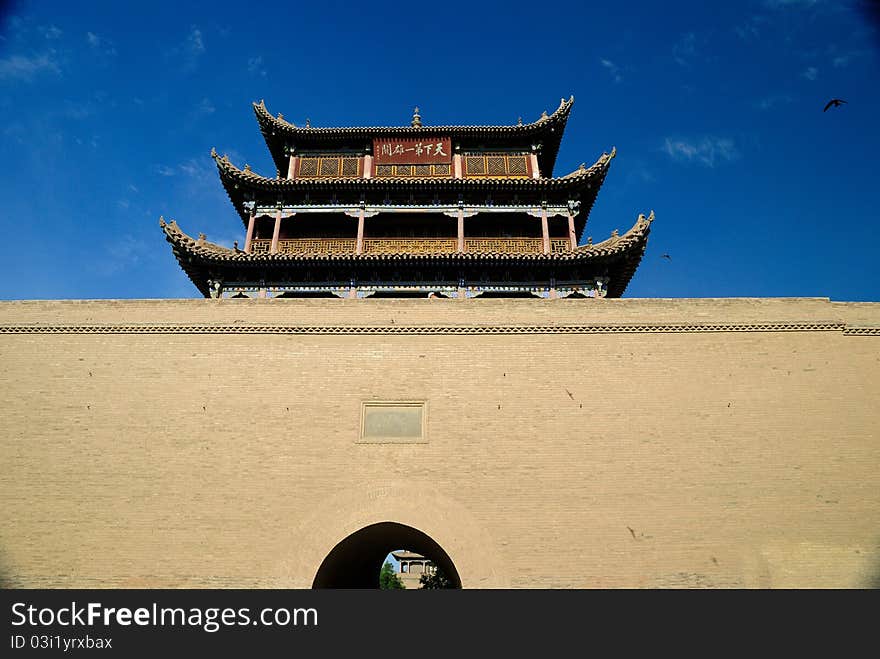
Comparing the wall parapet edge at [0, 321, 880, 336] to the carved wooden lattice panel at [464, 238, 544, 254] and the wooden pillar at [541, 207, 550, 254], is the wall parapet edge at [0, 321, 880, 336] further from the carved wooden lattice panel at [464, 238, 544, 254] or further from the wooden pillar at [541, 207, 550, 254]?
the carved wooden lattice panel at [464, 238, 544, 254]

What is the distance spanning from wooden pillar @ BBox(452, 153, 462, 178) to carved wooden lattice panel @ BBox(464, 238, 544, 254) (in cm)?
236

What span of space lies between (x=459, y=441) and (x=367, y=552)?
2740 millimetres

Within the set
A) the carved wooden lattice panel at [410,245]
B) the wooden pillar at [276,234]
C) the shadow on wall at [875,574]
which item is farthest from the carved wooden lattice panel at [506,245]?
the shadow on wall at [875,574]

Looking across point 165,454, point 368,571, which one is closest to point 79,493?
point 165,454

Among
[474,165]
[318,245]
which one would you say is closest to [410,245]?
[318,245]

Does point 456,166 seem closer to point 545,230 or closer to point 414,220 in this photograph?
point 414,220

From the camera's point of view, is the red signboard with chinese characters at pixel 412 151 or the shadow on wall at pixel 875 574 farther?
the red signboard with chinese characters at pixel 412 151

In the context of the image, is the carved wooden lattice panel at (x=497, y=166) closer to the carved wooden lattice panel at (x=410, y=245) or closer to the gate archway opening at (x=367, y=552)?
the carved wooden lattice panel at (x=410, y=245)

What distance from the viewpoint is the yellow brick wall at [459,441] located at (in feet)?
22.6

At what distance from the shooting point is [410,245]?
15836mm

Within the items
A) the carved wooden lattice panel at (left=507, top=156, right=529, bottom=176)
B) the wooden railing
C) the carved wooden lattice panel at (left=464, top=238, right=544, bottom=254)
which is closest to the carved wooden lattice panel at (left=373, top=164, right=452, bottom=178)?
the carved wooden lattice panel at (left=507, top=156, right=529, bottom=176)

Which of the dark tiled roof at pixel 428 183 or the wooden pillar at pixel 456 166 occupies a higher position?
the wooden pillar at pixel 456 166

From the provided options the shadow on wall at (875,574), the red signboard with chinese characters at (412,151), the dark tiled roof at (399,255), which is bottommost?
the shadow on wall at (875,574)
